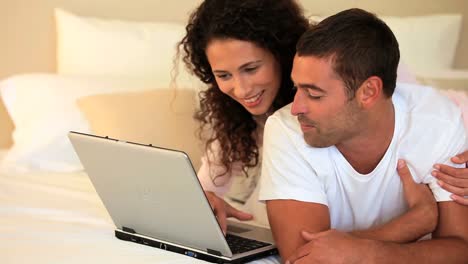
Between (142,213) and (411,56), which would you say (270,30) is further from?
(411,56)

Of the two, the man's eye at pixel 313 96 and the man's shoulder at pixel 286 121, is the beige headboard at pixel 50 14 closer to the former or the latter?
the man's shoulder at pixel 286 121

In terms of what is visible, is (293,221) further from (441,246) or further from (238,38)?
(238,38)

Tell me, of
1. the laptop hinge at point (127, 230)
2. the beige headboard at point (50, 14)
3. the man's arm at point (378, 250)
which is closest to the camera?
the man's arm at point (378, 250)

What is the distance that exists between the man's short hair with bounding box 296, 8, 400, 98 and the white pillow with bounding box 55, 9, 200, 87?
1135 mm

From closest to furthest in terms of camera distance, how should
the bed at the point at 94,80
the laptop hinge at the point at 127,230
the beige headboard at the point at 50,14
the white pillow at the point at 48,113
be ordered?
the laptop hinge at the point at 127,230, the bed at the point at 94,80, the white pillow at the point at 48,113, the beige headboard at the point at 50,14

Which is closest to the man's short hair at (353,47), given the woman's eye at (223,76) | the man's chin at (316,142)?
the man's chin at (316,142)

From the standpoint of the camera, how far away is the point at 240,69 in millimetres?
1860

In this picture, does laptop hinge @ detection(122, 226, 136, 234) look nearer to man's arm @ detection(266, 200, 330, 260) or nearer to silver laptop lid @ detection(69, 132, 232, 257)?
silver laptop lid @ detection(69, 132, 232, 257)

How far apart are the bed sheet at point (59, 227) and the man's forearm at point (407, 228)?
22cm

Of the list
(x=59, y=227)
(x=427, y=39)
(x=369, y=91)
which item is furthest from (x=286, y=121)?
(x=427, y=39)

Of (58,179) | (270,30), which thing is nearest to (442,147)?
(270,30)

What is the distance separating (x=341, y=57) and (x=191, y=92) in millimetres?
1078

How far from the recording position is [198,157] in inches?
97.0

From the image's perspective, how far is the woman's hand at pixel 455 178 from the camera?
63.2 inches
